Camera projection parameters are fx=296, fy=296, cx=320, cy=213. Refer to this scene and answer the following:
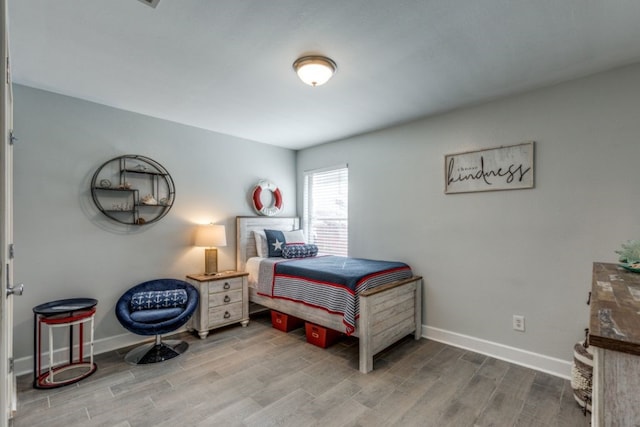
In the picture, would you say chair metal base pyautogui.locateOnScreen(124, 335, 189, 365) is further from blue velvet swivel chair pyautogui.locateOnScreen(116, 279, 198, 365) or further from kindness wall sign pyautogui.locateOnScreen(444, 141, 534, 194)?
kindness wall sign pyautogui.locateOnScreen(444, 141, 534, 194)

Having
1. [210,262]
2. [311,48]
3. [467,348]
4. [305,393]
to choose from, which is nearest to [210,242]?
[210,262]

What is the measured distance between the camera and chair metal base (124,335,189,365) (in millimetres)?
2756

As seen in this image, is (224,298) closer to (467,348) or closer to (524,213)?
(467,348)

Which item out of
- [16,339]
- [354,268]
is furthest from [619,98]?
[16,339]

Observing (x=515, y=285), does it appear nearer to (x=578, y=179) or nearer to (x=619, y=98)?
(x=578, y=179)

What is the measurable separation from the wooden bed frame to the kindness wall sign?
1132 millimetres

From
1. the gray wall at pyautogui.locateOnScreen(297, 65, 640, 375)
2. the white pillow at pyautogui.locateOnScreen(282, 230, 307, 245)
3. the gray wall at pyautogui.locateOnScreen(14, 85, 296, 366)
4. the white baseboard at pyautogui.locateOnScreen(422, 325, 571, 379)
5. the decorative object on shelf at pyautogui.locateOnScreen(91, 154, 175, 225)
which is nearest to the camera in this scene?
the gray wall at pyautogui.locateOnScreen(297, 65, 640, 375)

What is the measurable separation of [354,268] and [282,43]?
210cm

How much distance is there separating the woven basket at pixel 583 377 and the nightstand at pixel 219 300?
124 inches

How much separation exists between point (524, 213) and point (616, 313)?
2.00 m

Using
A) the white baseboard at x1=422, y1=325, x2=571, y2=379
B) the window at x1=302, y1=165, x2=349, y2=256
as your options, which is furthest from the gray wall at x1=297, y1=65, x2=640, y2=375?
the window at x1=302, y1=165, x2=349, y2=256

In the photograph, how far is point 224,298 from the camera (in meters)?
3.49

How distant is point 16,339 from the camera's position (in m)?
2.52

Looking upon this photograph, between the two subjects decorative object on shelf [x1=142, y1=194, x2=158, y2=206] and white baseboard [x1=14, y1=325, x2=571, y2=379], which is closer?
white baseboard [x1=14, y1=325, x2=571, y2=379]
